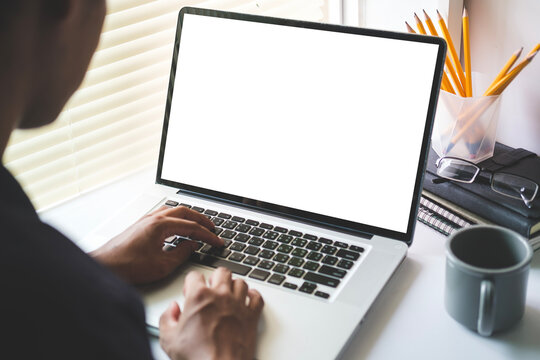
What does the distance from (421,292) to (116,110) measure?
658mm

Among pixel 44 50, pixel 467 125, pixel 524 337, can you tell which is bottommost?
pixel 524 337

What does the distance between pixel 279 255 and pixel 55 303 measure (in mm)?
424

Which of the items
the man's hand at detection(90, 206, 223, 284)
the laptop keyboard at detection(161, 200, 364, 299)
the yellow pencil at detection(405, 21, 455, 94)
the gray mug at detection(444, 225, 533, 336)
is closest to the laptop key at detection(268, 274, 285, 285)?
the laptop keyboard at detection(161, 200, 364, 299)

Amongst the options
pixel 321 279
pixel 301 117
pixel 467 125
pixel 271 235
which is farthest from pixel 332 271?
pixel 467 125

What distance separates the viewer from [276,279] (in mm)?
831

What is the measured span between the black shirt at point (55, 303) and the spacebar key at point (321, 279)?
306 mm

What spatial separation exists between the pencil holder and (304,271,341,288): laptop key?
14.5 inches

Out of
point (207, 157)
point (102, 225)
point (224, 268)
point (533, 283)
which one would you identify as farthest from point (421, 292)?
point (102, 225)

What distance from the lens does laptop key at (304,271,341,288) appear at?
2.66 ft

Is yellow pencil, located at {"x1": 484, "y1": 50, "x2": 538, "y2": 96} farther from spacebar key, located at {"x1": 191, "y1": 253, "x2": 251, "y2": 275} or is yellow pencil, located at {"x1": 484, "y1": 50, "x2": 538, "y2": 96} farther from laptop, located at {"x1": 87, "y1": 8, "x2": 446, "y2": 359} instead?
spacebar key, located at {"x1": 191, "y1": 253, "x2": 251, "y2": 275}

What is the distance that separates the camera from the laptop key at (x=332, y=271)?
0.82 m

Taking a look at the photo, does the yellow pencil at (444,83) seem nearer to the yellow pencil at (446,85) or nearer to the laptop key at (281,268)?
the yellow pencil at (446,85)

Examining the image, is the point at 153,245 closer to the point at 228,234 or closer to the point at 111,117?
the point at 228,234

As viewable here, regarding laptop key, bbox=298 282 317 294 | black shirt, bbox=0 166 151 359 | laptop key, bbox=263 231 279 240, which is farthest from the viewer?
laptop key, bbox=263 231 279 240
